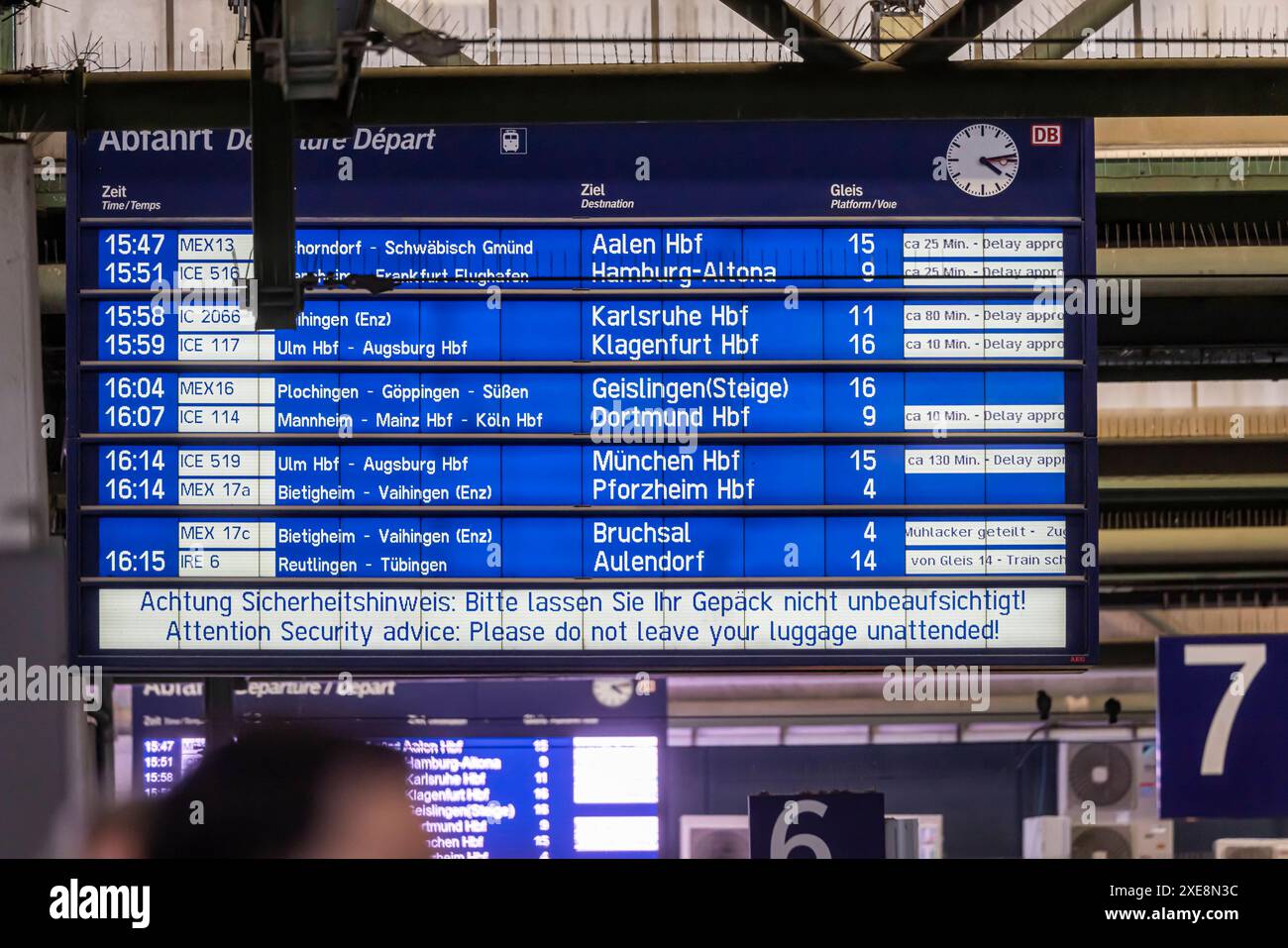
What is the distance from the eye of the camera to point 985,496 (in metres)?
5.15

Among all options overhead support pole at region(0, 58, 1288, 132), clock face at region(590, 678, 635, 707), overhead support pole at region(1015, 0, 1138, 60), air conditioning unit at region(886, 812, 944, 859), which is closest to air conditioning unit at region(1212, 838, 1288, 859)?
air conditioning unit at region(886, 812, 944, 859)

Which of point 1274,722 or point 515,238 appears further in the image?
point 1274,722

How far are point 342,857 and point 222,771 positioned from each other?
0.33 meters

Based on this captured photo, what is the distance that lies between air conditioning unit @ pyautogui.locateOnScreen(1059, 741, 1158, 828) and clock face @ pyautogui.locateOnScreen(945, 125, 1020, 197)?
5.84 metres

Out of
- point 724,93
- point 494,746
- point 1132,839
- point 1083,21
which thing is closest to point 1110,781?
point 1132,839

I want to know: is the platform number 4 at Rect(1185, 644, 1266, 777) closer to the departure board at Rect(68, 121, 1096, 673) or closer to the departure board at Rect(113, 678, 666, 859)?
the departure board at Rect(68, 121, 1096, 673)

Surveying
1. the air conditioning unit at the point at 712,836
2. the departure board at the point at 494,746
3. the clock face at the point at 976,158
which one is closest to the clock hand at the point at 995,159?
the clock face at the point at 976,158

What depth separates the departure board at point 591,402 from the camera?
5.09 m

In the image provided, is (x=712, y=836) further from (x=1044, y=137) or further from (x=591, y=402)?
(x=1044, y=137)

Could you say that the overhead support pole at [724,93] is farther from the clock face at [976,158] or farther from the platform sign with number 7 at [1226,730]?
the platform sign with number 7 at [1226,730]

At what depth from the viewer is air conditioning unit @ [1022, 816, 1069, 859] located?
30.7ft

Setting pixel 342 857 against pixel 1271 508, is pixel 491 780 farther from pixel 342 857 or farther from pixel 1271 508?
pixel 1271 508

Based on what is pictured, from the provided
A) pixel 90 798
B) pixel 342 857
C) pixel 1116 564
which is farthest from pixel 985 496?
pixel 1116 564

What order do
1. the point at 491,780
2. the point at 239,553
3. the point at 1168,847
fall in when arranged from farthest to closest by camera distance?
the point at 1168,847 → the point at 491,780 → the point at 239,553
